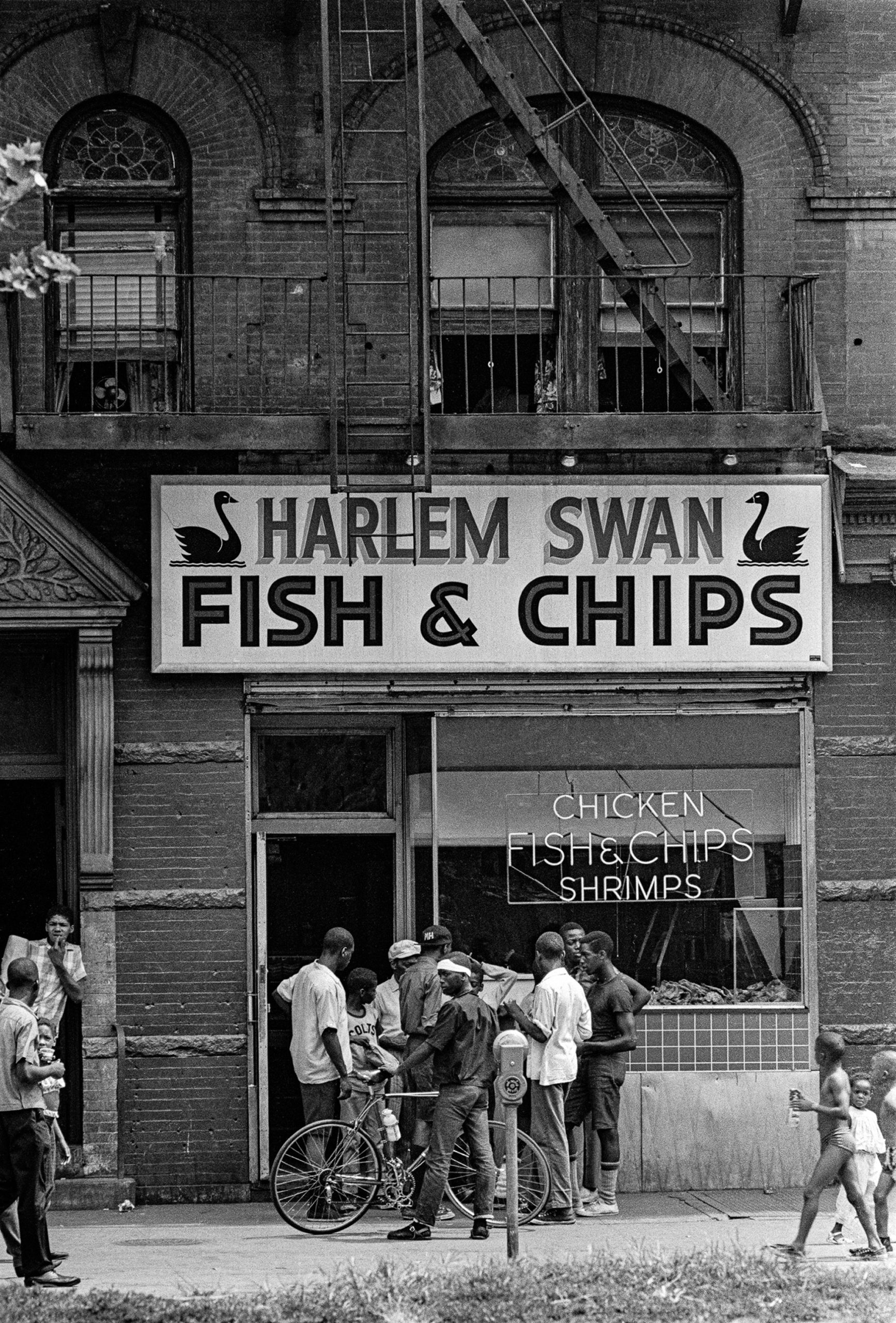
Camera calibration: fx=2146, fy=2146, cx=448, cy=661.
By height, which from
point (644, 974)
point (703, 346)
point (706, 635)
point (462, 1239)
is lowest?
point (462, 1239)

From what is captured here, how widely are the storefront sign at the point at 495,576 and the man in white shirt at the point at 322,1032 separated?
82.8 inches

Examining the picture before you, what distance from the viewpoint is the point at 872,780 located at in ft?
50.0

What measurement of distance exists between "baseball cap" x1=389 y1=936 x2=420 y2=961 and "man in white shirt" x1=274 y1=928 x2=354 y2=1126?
0.30 m

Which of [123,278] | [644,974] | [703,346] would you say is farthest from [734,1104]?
[123,278]

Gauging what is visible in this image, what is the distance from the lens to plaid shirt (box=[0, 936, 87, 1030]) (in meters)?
14.6

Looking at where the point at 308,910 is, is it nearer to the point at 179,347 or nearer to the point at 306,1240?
the point at 306,1240

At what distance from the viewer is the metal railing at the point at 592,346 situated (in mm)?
15359

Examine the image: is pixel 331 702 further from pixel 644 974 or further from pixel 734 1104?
pixel 734 1104

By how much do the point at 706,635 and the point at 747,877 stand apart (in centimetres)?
177

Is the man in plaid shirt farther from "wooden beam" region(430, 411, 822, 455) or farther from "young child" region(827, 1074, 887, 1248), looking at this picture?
"young child" region(827, 1074, 887, 1248)

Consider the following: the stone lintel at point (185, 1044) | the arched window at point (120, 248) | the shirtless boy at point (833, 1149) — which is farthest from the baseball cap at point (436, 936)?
the arched window at point (120, 248)

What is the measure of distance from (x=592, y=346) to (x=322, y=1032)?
208 inches

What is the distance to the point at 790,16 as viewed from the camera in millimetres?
15258

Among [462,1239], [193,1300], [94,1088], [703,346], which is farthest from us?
[703,346]
